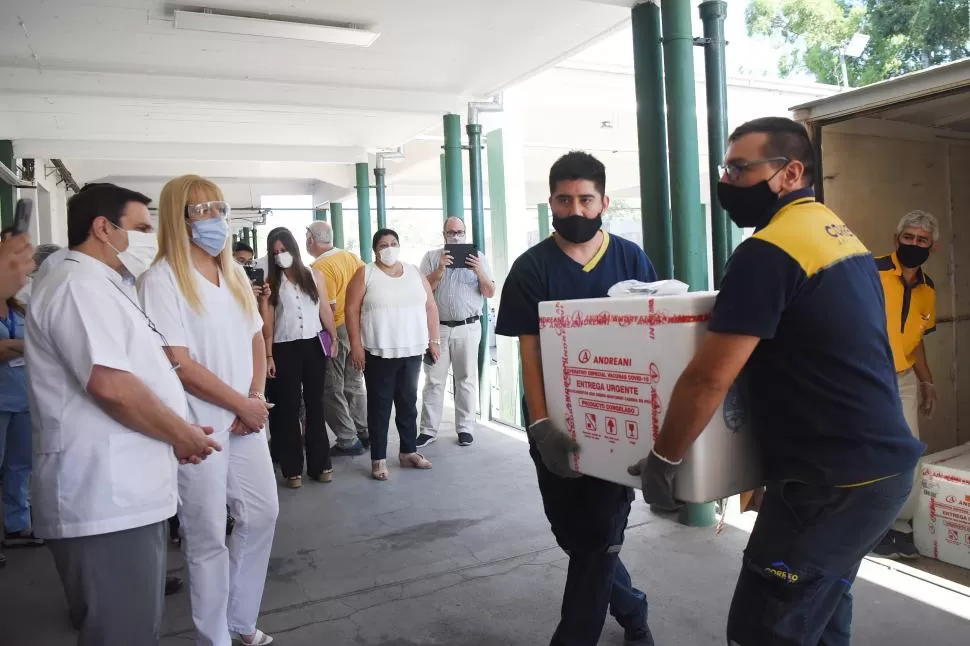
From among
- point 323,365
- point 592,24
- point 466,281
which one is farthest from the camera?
point 466,281

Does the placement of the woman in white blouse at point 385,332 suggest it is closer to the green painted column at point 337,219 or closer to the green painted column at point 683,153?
the green painted column at point 683,153

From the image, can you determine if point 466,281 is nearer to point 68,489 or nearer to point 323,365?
point 323,365

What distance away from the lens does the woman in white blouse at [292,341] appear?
4684 mm

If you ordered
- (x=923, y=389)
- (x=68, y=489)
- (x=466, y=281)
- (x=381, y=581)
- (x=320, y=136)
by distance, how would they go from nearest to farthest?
(x=68, y=489)
(x=381, y=581)
(x=923, y=389)
(x=466, y=281)
(x=320, y=136)

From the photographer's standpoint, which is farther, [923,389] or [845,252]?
[923,389]

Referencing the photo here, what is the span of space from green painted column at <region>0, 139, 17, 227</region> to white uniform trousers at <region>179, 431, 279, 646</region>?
24.5 ft

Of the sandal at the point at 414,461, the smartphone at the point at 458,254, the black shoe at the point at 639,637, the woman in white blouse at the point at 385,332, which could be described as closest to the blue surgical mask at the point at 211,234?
the black shoe at the point at 639,637

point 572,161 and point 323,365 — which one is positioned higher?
point 572,161

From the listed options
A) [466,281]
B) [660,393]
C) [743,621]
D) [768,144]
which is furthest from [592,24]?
[743,621]

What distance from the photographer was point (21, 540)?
410cm

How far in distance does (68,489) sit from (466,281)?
14.3 feet

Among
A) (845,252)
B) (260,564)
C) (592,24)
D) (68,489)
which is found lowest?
(260,564)

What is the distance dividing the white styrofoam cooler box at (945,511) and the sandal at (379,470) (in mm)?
3230

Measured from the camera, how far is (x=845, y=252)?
5.49 ft
